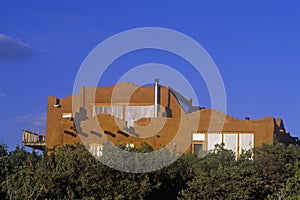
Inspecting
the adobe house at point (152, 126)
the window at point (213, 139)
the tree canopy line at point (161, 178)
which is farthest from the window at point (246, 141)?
the tree canopy line at point (161, 178)

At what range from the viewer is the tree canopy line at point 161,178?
28.6m

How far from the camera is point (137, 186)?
2989 centimetres

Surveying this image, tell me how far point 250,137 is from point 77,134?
12.8 meters

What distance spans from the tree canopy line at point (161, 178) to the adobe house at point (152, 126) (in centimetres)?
1278

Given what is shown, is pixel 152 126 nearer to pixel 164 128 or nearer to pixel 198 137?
pixel 164 128

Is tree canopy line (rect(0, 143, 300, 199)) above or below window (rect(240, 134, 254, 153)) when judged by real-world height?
below

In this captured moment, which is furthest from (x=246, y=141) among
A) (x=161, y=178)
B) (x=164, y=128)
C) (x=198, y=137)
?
(x=161, y=178)

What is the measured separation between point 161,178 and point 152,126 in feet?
70.2

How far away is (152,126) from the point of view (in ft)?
176

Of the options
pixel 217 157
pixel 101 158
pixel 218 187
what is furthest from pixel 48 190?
pixel 217 157

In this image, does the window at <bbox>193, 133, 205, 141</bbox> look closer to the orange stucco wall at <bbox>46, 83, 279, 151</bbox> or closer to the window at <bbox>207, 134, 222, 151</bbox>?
the orange stucco wall at <bbox>46, 83, 279, 151</bbox>

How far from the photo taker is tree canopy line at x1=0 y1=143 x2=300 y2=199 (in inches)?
1128

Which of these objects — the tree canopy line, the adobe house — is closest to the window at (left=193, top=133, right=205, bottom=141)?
the adobe house

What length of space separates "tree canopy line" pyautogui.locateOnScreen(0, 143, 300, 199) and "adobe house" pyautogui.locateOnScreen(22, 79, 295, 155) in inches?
503
